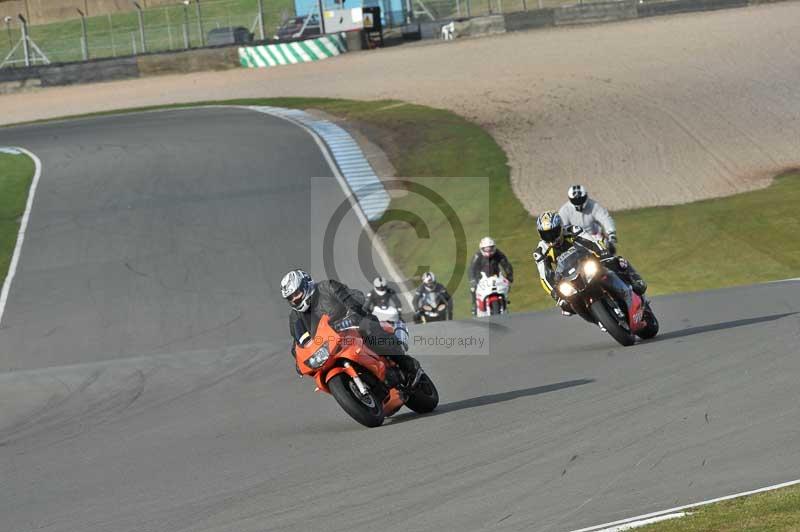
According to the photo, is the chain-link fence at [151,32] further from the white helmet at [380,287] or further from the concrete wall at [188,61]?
the white helmet at [380,287]

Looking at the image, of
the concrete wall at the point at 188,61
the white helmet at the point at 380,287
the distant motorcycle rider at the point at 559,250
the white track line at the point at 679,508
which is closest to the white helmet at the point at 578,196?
the distant motorcycle rider at the point at 559,250

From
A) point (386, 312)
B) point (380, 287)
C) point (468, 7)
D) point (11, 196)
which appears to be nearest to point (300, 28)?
point (468, 7)

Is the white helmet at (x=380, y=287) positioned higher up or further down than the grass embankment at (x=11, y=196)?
further down

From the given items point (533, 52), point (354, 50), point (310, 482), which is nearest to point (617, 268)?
point (310, 482)

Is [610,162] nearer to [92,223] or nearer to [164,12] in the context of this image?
[92,223]

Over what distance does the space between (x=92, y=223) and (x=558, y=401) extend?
1942cm

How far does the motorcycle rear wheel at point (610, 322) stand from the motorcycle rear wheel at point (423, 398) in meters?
2.59

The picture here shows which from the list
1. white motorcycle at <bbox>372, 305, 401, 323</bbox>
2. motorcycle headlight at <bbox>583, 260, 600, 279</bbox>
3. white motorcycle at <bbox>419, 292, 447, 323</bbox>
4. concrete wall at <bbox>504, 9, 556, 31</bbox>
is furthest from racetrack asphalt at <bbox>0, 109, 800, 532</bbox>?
concrete wall at <bbox>504, 9, 556, 31</bbox>

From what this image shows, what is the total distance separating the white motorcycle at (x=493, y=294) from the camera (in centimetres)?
1975

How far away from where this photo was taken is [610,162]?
31219mm

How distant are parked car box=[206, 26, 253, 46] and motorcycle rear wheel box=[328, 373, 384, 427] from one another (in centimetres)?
4729

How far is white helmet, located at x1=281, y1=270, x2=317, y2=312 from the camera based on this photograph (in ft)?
34.8

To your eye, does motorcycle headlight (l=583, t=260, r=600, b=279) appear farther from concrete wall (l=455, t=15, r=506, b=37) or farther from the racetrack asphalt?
concrete wall (l=455, t=15, r=506, b=37)

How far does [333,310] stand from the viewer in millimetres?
10656
